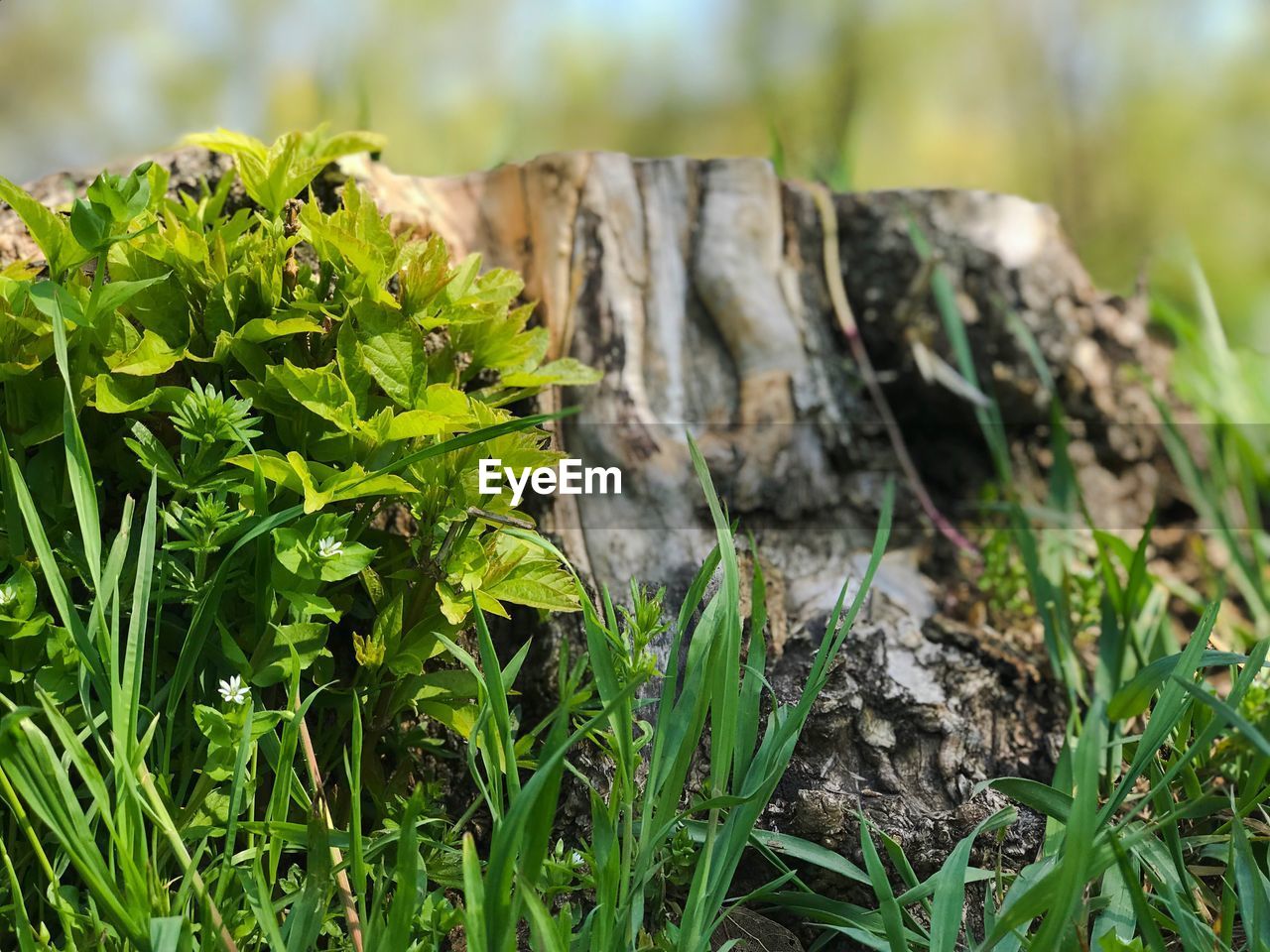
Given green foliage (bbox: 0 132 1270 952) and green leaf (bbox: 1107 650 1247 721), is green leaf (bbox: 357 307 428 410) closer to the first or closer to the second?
green foliage (bbox: 0 132 1270 952)

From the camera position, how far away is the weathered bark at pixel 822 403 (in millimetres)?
1111

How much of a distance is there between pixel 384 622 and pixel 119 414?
14.1 inches

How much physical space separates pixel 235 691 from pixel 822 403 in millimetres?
1068

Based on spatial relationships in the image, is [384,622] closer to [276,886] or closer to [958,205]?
[276,886]

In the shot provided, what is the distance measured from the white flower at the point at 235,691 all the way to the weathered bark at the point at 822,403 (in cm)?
47

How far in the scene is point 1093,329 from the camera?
1.95m

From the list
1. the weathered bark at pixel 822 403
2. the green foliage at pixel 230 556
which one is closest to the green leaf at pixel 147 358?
the green foliage at pixel 230 556

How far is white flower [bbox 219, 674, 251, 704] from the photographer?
81 centimetres

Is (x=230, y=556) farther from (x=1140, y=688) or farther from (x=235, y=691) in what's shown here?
(x=1140, y=688)

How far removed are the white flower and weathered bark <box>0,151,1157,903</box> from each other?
470mm

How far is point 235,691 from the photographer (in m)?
0.82

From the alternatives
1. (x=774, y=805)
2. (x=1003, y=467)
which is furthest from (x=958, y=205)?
(x=774, y=805)

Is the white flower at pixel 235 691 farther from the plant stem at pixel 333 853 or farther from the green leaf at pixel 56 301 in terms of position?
the green leaf at pixel 56 301

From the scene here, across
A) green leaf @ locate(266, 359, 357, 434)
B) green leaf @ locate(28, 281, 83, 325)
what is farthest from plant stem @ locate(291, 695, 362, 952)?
green leaf @ locate(28, 281, 83, 325)
